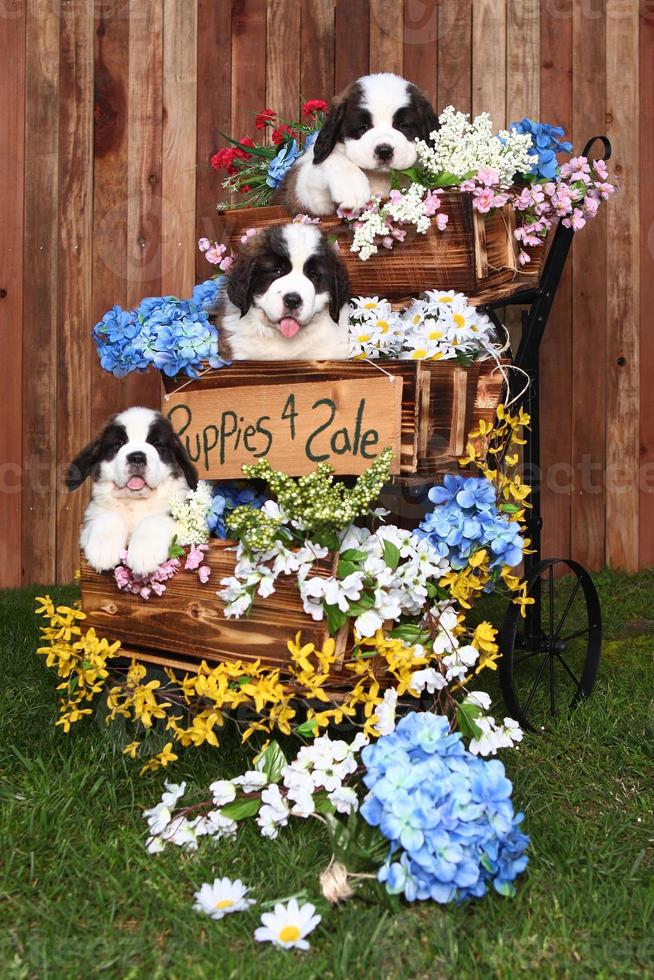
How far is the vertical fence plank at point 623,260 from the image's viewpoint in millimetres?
4434

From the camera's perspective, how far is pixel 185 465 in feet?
7.84

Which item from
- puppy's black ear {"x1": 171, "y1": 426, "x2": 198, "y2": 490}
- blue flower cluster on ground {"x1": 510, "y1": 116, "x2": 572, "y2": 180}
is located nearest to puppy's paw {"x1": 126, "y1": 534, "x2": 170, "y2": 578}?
puppy's black ear {"x1": 171, "y1": 426, "x2": 198, "y2": 490}

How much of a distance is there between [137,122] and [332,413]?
8.78 ft

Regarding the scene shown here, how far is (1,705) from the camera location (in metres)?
2.75

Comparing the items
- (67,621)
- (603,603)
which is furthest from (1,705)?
(603,603)

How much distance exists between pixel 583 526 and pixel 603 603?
0.51m

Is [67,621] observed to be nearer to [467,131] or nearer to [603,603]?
[467,131]

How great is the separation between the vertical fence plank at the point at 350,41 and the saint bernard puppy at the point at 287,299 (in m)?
2.20

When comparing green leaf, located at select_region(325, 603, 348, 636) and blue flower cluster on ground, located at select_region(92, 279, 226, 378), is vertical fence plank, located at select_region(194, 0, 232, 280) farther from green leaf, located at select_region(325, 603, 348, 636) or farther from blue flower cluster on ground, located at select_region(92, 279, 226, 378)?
green leaf, located at select_region(325, 603, 348, 636)

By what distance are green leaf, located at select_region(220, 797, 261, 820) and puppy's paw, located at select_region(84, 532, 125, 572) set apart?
666mm

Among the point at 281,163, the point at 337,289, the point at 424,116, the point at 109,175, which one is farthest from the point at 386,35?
the point at 337,289

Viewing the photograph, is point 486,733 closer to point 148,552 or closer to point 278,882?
point 278,882

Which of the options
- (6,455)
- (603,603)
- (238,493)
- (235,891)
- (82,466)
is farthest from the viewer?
(6,455)

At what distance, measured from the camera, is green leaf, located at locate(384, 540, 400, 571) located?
223 cm
